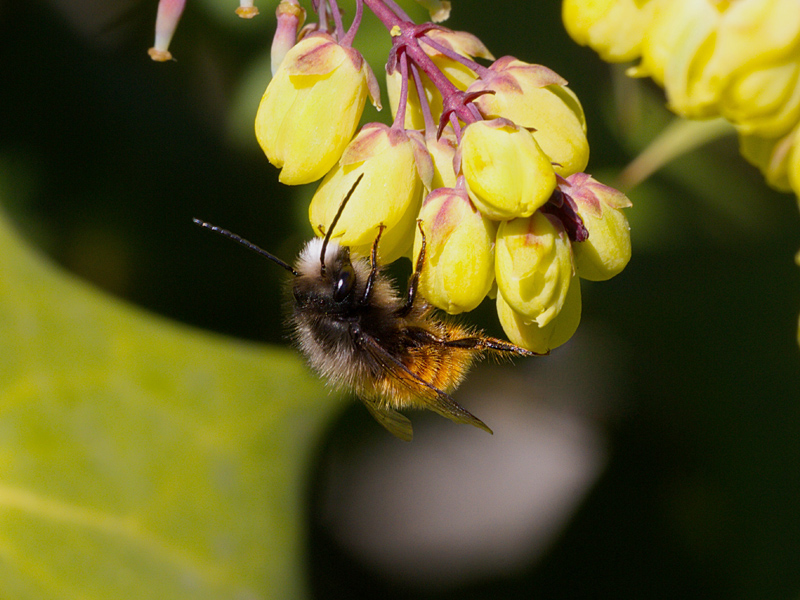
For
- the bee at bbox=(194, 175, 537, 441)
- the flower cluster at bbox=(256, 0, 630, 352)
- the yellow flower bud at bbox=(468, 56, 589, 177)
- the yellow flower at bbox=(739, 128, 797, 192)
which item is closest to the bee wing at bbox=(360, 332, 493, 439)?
the bee at bbox=(194, 175, 537, 441)

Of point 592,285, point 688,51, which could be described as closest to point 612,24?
point 688,51

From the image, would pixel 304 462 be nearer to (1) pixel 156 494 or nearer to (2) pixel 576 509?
(1) pixel 156 494

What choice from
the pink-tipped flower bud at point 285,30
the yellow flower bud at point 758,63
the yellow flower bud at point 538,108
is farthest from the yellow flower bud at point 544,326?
the pink-tipped flower bud at point 285,30

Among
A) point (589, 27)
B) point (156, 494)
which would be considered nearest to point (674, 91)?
point (589, 27)

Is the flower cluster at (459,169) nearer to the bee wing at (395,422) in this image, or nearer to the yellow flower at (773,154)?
the yellow flower at (773,154)

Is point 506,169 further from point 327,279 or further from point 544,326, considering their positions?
point 327,279

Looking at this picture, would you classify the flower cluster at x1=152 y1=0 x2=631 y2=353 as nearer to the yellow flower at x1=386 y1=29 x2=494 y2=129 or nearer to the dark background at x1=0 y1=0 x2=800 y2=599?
the yellow flower at x1=386 y1=29 x2=494 y2=129
